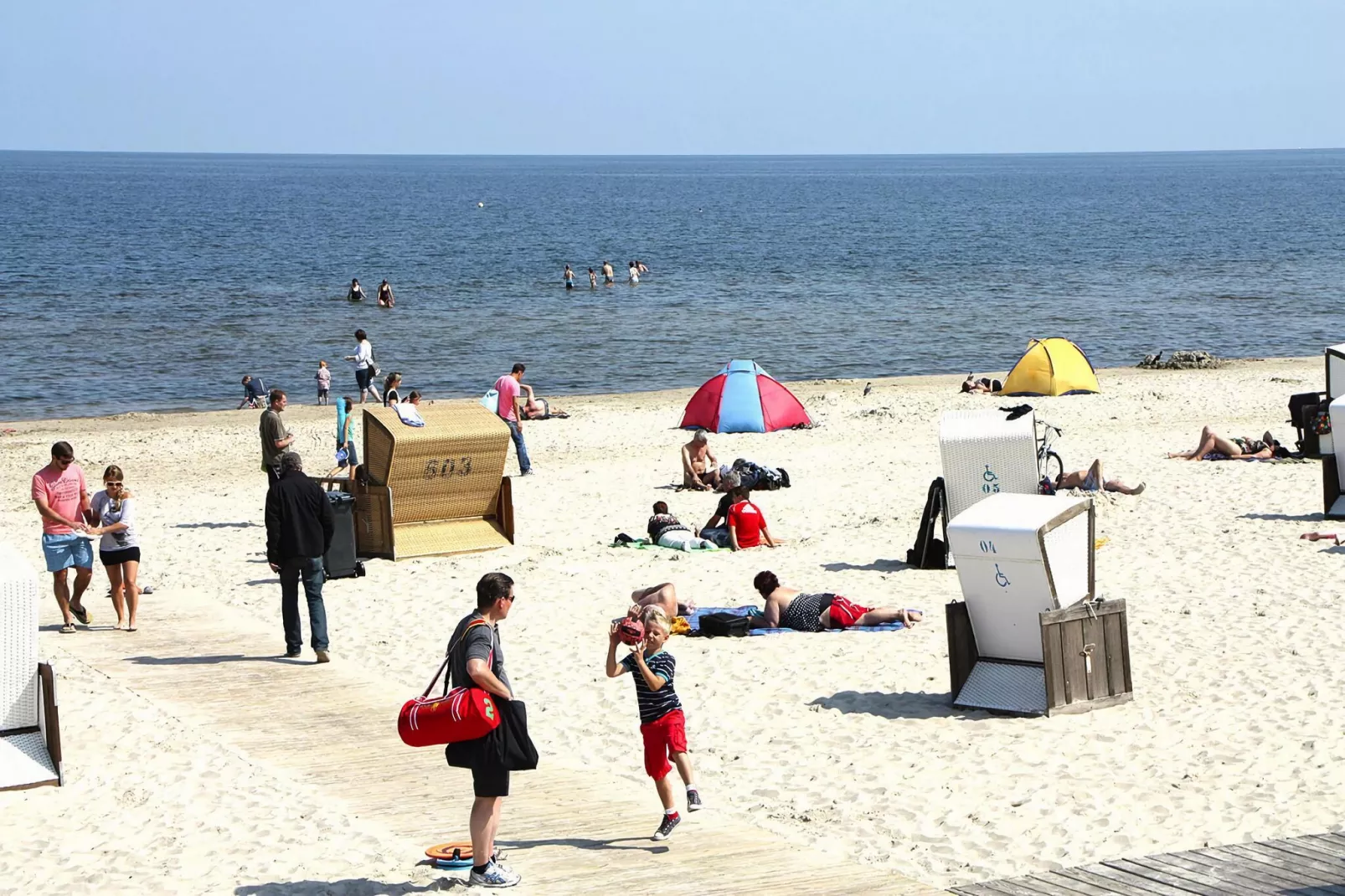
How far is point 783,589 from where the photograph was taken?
12.1 metres

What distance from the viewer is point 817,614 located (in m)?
11.9

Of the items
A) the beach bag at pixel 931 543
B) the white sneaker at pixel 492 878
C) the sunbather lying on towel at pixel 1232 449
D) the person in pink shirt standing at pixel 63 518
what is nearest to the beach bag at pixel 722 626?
the beach bag at pixel 931 543

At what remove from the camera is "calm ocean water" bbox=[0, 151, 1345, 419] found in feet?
119

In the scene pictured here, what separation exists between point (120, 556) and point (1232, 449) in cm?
1345

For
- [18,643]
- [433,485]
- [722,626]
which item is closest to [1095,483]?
[722,626]

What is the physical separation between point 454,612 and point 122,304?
39.3 metres

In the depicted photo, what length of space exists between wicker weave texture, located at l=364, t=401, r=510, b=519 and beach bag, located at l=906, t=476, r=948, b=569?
4058mm

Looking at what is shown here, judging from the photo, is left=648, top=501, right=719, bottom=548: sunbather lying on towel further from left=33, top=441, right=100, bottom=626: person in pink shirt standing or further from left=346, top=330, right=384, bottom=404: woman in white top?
left=346, top=330, right=384, bottom=404: woman in white top

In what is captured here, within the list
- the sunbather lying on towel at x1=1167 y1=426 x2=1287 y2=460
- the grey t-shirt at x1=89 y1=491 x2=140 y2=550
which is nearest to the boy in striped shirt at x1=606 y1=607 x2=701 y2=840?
the grey t-shirt at x1=89 y1=491 x2=140 y2=550

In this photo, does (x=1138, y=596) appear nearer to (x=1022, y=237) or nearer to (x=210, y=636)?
(x=210, y=636)

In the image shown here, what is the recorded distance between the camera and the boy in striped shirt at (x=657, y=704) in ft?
24.0

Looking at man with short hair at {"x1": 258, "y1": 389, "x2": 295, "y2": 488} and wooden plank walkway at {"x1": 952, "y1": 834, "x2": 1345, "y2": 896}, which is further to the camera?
man with short hair at {"x1": 258, "y1": 389, "x2": 295, "y2": 488}

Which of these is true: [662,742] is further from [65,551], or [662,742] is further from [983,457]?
[983,457]

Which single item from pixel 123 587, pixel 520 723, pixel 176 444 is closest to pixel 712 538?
pixel 123 587
